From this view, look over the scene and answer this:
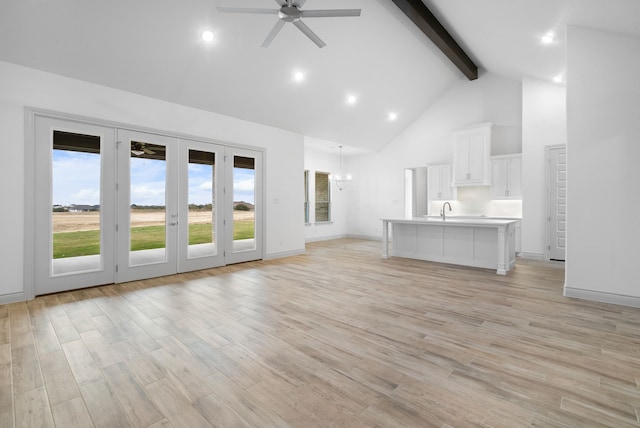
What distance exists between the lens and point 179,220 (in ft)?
17.3

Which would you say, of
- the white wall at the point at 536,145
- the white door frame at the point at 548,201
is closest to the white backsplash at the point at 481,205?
the white wall at the point at 536,145

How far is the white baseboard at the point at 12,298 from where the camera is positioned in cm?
362

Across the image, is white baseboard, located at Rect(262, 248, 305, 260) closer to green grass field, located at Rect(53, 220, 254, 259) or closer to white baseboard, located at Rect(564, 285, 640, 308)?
green grass field, located at Rect(53, 220, 254, 259)

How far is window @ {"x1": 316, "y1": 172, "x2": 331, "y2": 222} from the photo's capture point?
33.7 ft

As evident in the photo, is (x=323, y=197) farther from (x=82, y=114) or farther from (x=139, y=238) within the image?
(x=82, y=114)

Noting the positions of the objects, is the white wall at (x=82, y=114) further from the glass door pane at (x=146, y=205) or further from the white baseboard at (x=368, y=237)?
the white baseboard at (x=368, y=237)

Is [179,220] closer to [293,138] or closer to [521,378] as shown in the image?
[293,138]

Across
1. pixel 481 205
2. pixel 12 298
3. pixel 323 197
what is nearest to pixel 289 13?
pixel 12 298

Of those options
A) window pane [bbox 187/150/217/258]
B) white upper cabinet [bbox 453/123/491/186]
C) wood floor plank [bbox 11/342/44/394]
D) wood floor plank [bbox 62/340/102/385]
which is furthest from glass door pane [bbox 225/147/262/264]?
white upper cabinet [bbox 453/123/491/186]

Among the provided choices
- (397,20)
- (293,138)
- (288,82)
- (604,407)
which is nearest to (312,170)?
(293,138)

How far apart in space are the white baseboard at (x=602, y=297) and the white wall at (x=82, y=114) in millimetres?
5301

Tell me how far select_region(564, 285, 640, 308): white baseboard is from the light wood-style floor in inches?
7.9

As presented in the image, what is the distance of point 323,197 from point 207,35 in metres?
6.80

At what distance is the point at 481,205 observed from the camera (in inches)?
303
